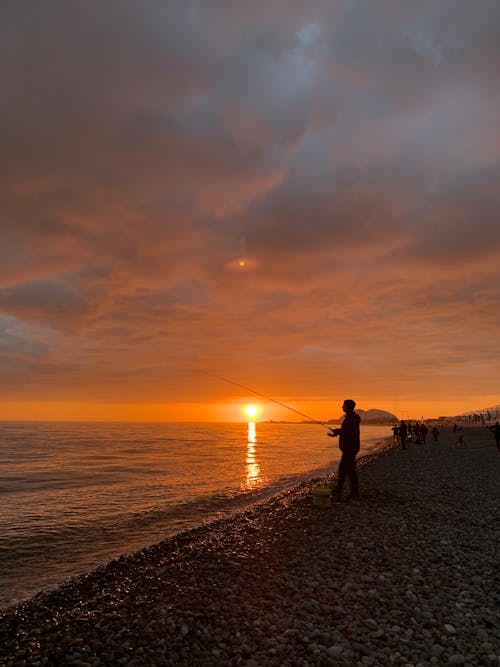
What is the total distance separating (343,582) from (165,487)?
19.1 m

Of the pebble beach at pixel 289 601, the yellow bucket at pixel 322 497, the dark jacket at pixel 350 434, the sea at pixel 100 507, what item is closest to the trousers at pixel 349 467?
the dark jacket at pixel 350 434

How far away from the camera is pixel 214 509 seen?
18.6m

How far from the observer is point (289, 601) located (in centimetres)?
729

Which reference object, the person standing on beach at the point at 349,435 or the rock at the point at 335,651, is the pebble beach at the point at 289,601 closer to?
the rock at the point at 335,651

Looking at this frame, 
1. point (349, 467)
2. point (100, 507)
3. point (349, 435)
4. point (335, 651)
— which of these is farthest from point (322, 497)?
point (100, 507)

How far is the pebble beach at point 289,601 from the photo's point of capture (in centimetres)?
577

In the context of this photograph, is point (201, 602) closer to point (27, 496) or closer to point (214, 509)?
point (214, 509)

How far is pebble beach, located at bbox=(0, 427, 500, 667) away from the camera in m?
5.77

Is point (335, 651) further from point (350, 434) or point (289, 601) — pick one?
point (350, 434)

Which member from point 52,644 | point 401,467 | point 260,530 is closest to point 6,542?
point 260,530

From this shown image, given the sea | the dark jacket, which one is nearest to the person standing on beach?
the dark jacket

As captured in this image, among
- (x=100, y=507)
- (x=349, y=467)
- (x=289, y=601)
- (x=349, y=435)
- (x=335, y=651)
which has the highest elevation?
(x=349, y=435)

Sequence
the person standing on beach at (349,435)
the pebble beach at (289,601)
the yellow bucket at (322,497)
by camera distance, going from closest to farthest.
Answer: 1. the pebble beach at (289,601)
2. the person standing on beach at (349,435)
3. the yellow bucket at (322,497)

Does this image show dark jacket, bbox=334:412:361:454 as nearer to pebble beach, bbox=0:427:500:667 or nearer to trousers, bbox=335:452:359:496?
trousers, bbox=335:452:359:496
